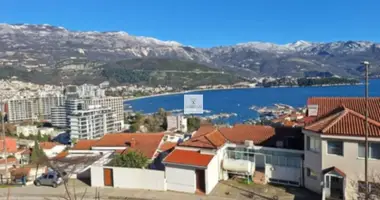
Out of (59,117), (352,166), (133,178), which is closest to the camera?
(352,166)

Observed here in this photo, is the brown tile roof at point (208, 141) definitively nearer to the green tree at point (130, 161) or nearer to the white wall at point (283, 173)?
the green tree at point (130, 161)

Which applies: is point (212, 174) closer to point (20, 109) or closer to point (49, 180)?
point (49, 180)

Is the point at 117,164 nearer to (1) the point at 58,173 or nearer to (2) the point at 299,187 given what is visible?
(1) the point at 58,173

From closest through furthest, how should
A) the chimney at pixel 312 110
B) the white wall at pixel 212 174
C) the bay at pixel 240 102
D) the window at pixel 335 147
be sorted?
1. the window at pixel 335 147
2. the white wall at pixel 212 174
3. the chimney at pixel 312 110
4. the bay at pixel 240 102

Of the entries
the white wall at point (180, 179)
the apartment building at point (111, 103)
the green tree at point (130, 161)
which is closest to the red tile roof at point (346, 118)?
the white wall at point (180, 179)

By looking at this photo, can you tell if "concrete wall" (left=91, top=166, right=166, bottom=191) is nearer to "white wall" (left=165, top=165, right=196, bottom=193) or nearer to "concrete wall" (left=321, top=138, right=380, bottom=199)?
"white wall" (left=165, top=165, right=196, bottom=193)

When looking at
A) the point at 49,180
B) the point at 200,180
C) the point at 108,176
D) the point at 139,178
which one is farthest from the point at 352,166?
the point at 49,180
